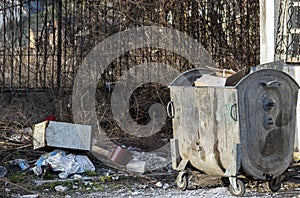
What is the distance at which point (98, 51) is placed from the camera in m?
8.78

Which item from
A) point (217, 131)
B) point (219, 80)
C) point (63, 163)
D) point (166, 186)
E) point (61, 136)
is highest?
point (219, 80)

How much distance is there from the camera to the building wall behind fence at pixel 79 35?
28.1ft

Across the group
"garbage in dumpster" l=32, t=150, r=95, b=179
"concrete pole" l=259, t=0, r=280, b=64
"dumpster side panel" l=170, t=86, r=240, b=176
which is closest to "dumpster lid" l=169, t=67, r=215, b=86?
"dumpster side panel" l=170, t=86, r=240, b=176

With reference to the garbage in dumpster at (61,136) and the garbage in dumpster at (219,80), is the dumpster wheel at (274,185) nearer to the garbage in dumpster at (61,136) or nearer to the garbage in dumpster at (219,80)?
the garbage in dumpster at (219,80)

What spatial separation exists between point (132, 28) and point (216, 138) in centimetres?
369

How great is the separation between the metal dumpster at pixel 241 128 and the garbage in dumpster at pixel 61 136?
1.42 metres

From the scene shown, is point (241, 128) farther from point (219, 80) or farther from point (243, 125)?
point (219, 80)

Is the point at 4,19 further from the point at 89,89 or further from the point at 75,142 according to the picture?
the point at 75,142

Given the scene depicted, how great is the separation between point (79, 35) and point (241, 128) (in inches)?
160

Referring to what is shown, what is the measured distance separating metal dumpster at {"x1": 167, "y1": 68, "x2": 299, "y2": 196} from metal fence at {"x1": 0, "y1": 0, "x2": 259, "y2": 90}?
3087mm

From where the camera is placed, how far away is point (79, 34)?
877 cm

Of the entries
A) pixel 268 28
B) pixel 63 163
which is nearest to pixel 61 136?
pixel 63 163

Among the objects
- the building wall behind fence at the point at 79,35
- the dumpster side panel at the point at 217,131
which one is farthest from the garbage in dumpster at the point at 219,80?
the building wall behind fence at the point at 79,35

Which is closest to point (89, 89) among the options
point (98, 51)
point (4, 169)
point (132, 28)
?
point (98, 51)
